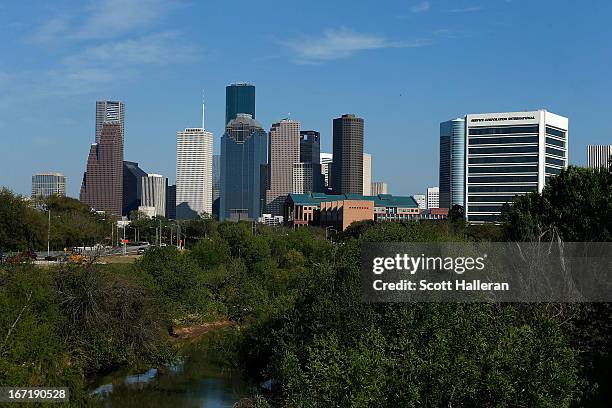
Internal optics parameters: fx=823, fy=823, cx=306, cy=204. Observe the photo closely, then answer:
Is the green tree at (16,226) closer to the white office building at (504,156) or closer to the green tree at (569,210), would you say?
the green tree at (569,210)

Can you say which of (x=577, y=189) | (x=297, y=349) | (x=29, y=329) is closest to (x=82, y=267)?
(x=29, y=329)

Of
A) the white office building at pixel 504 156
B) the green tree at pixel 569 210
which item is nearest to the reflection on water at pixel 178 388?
the green tree at pixel 569 210

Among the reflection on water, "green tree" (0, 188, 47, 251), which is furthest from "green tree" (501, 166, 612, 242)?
"green tree" (0, 188, 47, 251)

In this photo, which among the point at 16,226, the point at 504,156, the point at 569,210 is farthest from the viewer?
the point at 504,156

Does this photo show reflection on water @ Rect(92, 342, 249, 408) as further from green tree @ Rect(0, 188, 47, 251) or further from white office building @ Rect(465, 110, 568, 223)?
white office building @ Rect(465, 110, 568, 223)

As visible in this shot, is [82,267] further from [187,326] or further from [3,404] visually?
[3,404]

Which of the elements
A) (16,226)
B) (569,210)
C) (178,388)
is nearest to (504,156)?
(16,226)

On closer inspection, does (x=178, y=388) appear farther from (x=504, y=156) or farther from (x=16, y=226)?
(x=504, y=156)
